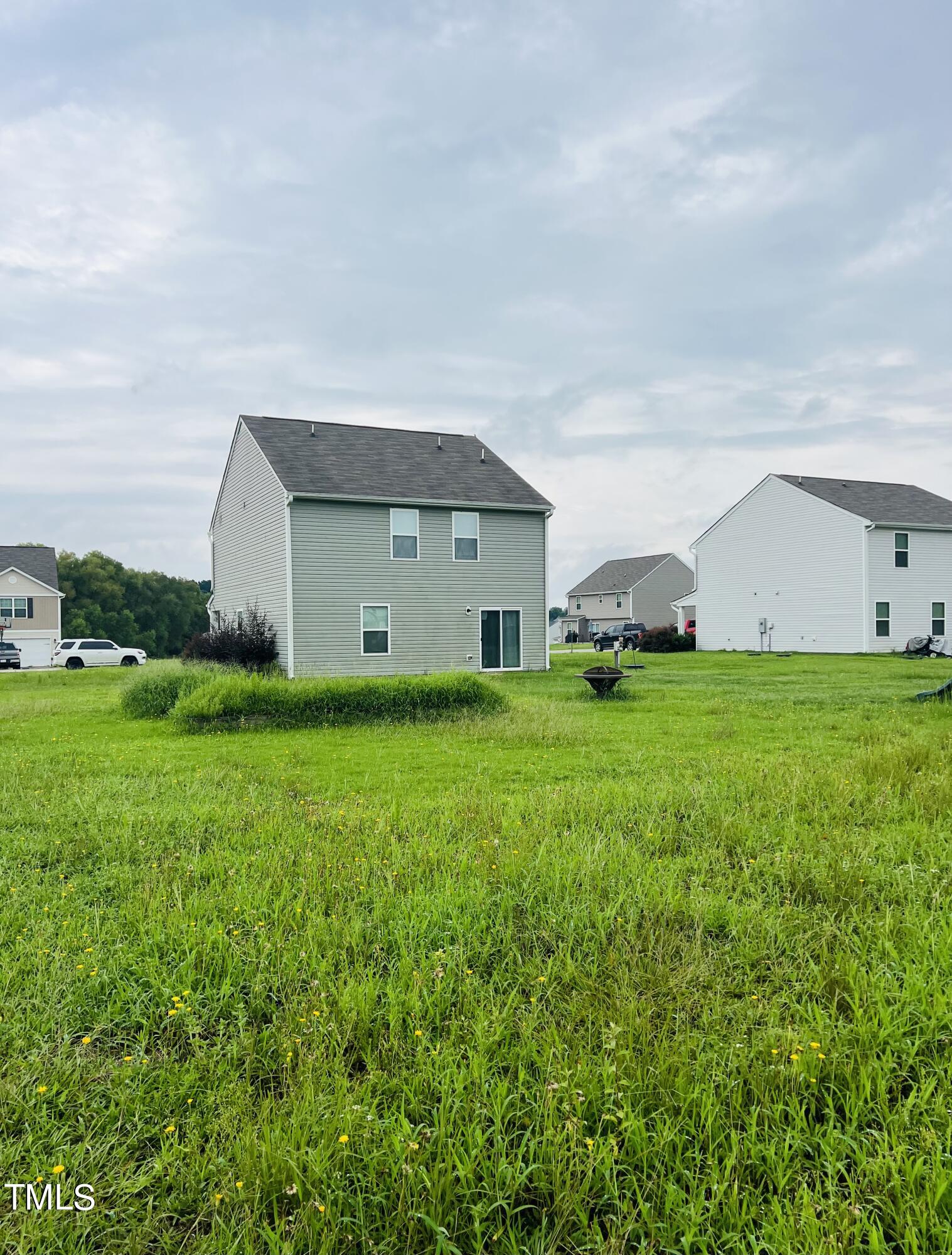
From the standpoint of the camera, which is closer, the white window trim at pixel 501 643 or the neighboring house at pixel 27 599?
the white window trim at pixel 501 643

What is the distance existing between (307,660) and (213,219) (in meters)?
11.3

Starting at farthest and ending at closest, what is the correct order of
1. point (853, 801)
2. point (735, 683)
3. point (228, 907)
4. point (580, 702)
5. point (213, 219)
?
1. point (735, 683)
2. point (213, 219)
3. point (580, 702)
4. point (853, 801)
5. point (228, 907)

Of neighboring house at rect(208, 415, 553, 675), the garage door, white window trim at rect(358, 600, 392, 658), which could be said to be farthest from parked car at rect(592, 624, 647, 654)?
the garage door

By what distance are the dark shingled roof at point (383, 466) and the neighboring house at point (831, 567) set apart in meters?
17.7

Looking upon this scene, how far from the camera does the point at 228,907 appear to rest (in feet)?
14.6

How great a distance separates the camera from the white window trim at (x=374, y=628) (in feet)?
75.0

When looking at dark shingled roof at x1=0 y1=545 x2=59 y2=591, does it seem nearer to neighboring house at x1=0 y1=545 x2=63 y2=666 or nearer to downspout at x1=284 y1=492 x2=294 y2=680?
neighboring house at x1=0 y1=545 x2=63 y2=666

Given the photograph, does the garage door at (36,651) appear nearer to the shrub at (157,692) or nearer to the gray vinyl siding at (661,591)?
the shrub at (157,692)

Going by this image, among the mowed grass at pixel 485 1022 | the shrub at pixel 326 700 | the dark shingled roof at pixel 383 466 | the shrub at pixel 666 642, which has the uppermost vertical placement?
the dark shingled roof at pixel 383 466

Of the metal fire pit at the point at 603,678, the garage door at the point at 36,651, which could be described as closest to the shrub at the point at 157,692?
the metal fire pit at the point at 603,678

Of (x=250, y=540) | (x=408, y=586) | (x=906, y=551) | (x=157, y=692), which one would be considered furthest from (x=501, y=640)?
(x=906, y=551)

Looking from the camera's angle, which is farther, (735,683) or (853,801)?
(735,683)

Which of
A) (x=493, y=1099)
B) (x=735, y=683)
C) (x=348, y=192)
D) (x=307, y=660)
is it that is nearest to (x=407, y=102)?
(x=348, y=192)

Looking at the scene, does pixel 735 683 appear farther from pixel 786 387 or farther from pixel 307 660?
pixel 786 387
